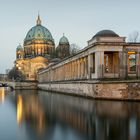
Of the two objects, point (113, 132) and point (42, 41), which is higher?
point (42, 41)

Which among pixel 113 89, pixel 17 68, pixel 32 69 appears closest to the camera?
pixel 113 89

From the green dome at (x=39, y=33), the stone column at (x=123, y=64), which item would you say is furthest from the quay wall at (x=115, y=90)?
the green dome at (x=39, y=33)

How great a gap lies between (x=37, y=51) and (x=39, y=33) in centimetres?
939

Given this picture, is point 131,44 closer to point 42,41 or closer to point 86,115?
point 86,115

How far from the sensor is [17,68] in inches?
5999

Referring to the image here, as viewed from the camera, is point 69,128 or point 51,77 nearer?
point 69,128

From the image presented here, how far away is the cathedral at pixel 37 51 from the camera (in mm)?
140125

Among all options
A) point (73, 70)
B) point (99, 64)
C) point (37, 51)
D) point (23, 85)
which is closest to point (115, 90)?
point (99, 64)

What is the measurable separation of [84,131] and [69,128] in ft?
3.47

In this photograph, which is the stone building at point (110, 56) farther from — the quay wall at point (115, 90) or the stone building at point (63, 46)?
the stone building at point (63, 46)

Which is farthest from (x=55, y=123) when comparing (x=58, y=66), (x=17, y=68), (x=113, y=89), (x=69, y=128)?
(x=17, y=68)

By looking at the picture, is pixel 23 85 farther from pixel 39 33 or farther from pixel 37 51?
pixel 39 33

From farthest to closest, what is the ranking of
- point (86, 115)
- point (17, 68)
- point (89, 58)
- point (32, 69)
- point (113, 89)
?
point (17, 68)
point (32, 69)
point (89, 58)
point (113, 89)
point (86, 115)

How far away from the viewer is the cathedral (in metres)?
140
